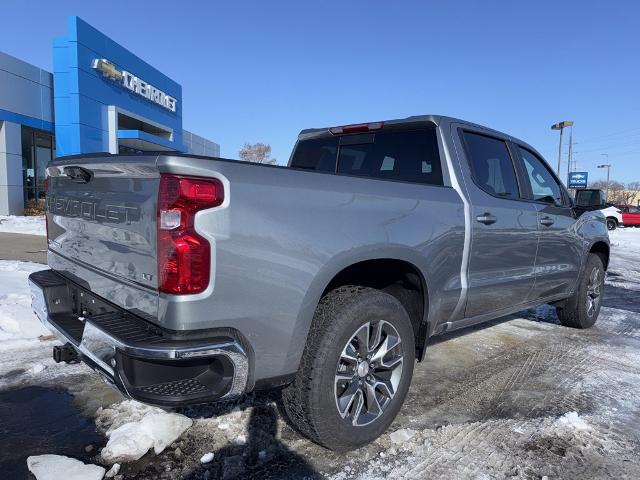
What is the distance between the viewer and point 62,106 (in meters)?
18.2

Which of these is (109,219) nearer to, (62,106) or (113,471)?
(113,471)

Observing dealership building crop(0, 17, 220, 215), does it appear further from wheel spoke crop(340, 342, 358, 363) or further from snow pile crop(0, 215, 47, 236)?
wheel spoke crop(340, 342, 358, 363)

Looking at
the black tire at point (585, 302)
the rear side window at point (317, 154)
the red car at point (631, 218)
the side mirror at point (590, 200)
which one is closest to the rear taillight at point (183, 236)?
the rear side window at point (317, 154)

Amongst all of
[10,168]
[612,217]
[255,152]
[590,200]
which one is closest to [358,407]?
[590,200]

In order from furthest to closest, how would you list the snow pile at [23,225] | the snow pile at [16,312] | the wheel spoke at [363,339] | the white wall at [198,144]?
1. the white wall at [198,144]
2. the snow pile at [23,225]
3. the snow pile at [16,312]
4. the wheel spoke at [363,339]

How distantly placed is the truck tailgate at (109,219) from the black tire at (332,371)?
852 millimetres

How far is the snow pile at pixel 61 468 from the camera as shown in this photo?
7.62 feet

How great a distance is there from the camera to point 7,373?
3590mm

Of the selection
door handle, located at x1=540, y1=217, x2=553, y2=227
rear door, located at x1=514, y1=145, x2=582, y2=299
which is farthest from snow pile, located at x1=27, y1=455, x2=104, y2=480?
door handle, located at x1=540, y1=217, x2=553, y2=227

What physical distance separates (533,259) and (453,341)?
50.3 inches

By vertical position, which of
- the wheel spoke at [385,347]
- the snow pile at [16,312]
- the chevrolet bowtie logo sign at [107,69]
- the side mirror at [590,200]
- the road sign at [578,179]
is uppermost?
the chevrolet bowtie logo sign at [107,69]

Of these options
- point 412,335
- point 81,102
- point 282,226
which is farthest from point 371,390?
point 81,102

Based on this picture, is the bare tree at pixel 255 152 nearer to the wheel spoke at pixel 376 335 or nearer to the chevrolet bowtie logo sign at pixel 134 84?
the chevrolet bowtie logo sign at pixel 134 84

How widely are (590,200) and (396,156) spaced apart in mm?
2438
